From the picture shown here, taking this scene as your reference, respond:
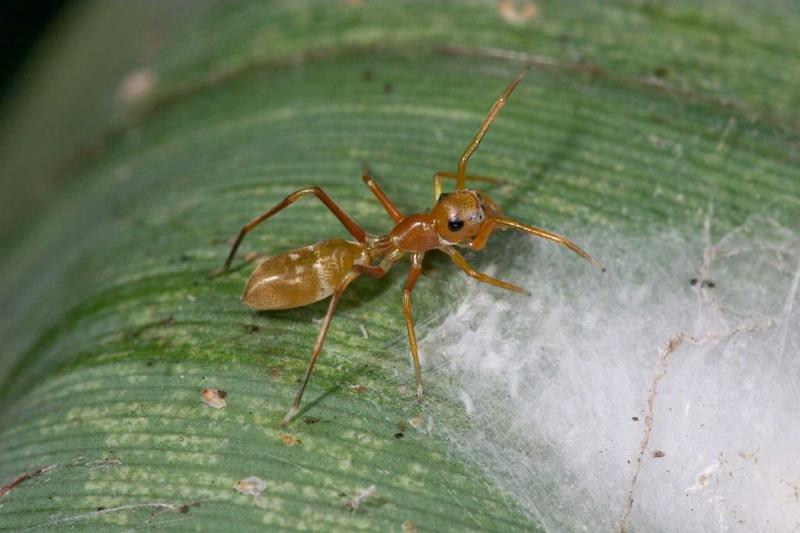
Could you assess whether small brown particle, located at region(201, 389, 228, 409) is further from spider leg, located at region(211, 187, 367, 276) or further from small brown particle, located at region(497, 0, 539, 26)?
small brown particle, located at region(497, 0, 539, 26)

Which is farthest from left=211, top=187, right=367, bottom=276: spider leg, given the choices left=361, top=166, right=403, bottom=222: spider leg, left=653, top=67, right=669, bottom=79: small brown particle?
left=653, top=67, right=669, bottom=79: small brown particle

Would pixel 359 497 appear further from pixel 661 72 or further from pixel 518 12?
pixel 518 12

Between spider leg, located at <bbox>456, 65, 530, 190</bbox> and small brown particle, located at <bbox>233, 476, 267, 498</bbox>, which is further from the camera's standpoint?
spider leg, located at <bbox>456, 65, 530, 190</bbox>

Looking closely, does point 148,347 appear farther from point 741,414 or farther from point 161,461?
point 741,414

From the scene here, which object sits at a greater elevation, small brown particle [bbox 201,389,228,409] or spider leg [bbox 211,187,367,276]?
spider leg [bbox 211,187,367,276]

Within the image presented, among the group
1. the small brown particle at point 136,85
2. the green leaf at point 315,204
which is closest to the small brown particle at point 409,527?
the green leaf at point 315,204

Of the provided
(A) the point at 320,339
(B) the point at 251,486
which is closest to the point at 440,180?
(A) the point at 320,339

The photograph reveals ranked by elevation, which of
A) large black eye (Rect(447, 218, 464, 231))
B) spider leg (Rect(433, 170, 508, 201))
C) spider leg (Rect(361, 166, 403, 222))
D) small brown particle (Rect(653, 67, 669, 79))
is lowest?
large black eye (Rect(447, 218, 464, 231))
